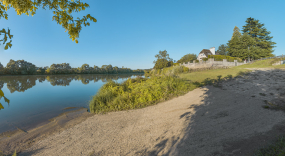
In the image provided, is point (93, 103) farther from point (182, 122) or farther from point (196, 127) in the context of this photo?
point (196, 127)

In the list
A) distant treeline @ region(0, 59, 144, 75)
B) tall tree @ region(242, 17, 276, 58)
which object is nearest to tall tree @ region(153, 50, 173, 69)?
tall tree @ region(242, 17, 276, 58)

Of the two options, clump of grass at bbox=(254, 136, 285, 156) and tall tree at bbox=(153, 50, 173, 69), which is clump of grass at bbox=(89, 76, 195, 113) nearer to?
clump of grass at bbox=(254, 136, 285, 156)

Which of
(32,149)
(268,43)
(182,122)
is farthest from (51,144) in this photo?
(268,43)

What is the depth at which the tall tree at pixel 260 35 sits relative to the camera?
32.9 meters

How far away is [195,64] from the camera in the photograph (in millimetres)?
21219

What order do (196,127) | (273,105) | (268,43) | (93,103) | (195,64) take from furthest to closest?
(268,43) < (195,64) < (93,103) < (273,105) < (196,127)

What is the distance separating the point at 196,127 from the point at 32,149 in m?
5.42

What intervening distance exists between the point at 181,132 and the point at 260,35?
4821 cm

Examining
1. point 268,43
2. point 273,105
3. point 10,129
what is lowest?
point 10,129

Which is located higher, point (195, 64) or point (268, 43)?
point (268, 43)

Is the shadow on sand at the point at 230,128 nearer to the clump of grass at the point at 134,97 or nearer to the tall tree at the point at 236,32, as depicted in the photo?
the clump of grass at the point at 134,97

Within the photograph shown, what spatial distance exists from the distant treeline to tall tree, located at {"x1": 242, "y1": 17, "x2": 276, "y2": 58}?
65.8 m

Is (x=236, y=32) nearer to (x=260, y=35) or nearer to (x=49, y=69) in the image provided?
(x=260, y=35)

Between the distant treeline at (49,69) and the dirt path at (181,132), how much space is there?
5953 centimetres
